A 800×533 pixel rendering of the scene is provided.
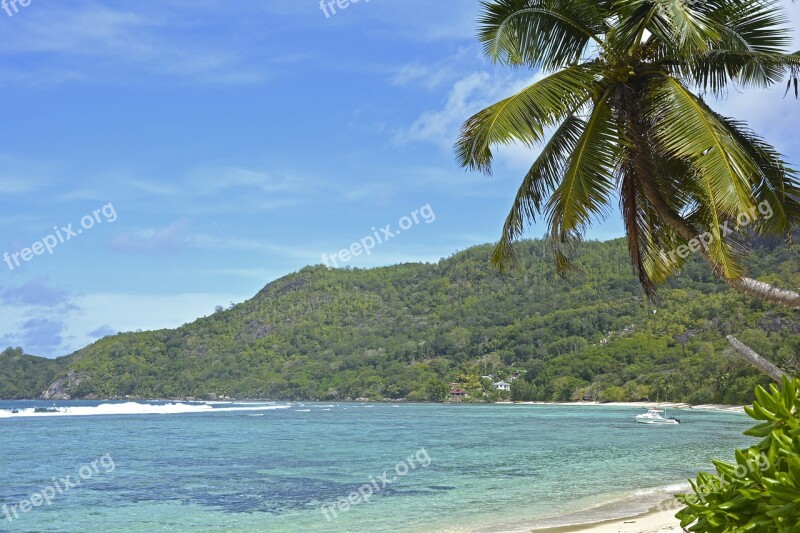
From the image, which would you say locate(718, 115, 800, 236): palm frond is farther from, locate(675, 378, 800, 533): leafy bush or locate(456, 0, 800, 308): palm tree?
locate(675, 378, 800, 533): leafy bush

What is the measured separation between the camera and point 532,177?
848 cm

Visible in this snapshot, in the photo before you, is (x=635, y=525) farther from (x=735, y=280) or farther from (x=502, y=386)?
(x=502, y=386)

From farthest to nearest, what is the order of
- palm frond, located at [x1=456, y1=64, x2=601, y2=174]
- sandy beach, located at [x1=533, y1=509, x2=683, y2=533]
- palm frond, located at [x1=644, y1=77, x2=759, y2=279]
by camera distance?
sandy beach, located at [x1=533, y1=509, x2=683, y2=533]
palm frond, located at [x1=456, y1=64, x2=601, y2=174]
palm frond, located at [x1=644, y1=77, x2=759, y2=279]

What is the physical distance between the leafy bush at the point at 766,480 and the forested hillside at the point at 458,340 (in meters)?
67.0

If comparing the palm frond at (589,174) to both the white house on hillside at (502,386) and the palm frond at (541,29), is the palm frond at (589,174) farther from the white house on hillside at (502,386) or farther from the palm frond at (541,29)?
the white house on hillside at (502,386)

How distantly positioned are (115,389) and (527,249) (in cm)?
Result: 9204

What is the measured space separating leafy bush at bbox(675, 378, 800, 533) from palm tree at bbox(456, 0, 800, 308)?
3.87 m

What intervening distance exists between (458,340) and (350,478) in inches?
4698

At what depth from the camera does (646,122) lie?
7.43m

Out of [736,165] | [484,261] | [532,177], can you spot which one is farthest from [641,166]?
[484,261]

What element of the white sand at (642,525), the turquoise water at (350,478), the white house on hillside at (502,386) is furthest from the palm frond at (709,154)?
the white house on hillside at (502,386)

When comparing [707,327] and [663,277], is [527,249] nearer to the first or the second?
[707,327]

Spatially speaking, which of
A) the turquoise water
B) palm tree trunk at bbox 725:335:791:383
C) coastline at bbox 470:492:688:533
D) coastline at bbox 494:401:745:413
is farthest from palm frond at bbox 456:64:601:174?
coastline at bbox 494:401:745:413

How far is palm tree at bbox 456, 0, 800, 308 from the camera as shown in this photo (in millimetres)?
6695
